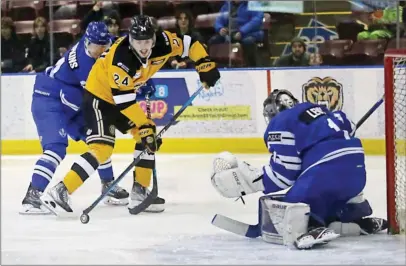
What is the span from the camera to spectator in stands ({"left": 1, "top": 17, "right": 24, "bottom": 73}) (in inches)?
272

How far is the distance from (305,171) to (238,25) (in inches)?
143

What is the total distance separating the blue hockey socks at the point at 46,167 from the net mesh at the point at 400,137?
1624mm

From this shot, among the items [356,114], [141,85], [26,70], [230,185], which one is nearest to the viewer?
[230,185]

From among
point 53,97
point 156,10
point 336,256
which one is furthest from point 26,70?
point 336,256

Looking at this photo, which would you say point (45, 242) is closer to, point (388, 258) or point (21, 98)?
point (388, 258)

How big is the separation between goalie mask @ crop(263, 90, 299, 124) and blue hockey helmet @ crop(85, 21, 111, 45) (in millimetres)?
1115

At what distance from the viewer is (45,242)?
11.9ft

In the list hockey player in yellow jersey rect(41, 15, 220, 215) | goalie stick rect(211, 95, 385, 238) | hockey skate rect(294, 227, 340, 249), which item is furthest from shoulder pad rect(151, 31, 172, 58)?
hockey skate rect(294, 227, 340, 249)

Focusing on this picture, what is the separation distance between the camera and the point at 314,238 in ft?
10.9

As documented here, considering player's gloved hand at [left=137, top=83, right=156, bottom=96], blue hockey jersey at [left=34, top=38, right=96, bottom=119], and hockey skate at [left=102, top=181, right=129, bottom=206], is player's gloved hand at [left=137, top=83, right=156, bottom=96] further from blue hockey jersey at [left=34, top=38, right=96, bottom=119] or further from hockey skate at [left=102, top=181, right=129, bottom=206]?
hockey skate at [left=102, top=181, right=129, bottom=206]

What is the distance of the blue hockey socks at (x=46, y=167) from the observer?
4422 mm

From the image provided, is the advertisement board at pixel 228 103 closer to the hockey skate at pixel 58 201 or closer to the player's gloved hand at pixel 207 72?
the player's gloved hand at pixel 207 72

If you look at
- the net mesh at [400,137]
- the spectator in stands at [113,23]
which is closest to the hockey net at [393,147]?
the net mesh at [400,137]

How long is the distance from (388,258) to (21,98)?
4052 mm
